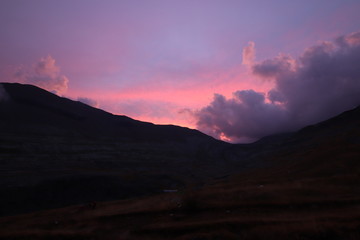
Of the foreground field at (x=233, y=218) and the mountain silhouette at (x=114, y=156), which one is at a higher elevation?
the mountain silhouette at (x=114, y=156)

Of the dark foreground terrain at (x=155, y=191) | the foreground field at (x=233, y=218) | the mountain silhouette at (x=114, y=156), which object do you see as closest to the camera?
the foreground field at (x=233, y=218)

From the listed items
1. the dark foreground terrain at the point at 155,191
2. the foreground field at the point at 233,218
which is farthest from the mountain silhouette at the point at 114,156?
the foreground field at the point at 233,218

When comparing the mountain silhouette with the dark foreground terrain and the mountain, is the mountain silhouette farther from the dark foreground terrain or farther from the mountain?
the dark foreground terrain

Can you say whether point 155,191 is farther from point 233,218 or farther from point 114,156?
point 114,156

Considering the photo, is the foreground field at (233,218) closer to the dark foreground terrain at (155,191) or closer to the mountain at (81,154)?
the dark foreground terrain at (155,191)

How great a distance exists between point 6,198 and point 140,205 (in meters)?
32.3

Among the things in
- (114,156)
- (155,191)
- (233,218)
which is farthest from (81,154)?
(233,218)

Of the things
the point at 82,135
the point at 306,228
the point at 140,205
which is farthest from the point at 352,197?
the point at 82,135

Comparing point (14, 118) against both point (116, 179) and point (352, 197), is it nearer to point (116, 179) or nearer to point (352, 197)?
point (116, 179)

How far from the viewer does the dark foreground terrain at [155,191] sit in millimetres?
26297

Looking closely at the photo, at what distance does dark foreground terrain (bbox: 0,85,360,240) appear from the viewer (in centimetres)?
2630

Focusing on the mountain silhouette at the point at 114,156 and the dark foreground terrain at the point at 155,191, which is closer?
the dark foreground terrain at the point at 155,191

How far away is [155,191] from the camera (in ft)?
232

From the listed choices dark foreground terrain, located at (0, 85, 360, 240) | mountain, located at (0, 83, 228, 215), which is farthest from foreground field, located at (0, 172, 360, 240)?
mountain, located at (0, 83, 228, 215)
